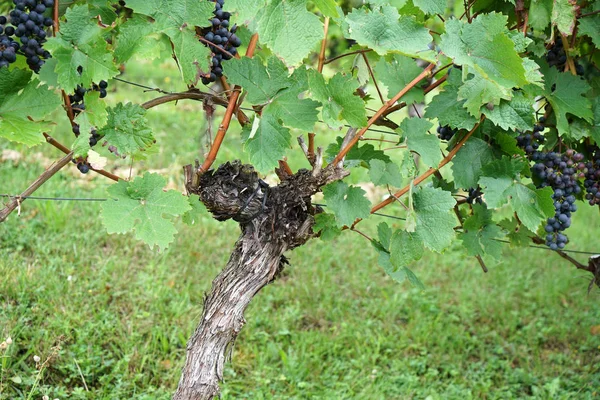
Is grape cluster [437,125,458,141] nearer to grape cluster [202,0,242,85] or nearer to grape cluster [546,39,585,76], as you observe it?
grape cluster [546,39,585,76]

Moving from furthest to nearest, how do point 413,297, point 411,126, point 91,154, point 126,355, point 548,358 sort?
point 413,297 < point 548,358 < point 126,355 < point 411,126 < point 91,154

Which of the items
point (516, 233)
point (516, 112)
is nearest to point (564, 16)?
point (516, 112)

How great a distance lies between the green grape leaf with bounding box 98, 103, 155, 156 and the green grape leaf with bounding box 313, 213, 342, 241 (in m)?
0.61

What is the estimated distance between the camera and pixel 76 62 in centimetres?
154

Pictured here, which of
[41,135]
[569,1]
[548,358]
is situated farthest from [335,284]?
[41,135]

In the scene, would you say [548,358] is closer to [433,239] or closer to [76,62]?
[433,239]

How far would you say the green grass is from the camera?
297cm

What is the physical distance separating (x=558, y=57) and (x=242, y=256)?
53.3 inches

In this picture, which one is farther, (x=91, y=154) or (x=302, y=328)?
(x=302, y=328)

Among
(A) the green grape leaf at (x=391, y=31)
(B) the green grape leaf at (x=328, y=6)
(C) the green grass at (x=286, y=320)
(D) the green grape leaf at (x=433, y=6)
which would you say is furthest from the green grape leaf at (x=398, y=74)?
(C) the green grass at (x=286, y=320)

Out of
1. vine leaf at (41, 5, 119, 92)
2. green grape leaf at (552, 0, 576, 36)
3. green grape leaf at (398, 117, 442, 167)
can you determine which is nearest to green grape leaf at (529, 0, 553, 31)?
green grape leaf at (552, 0, 576, 36)

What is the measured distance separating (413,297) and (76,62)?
9.71 feet

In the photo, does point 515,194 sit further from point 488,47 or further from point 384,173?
point 488,47

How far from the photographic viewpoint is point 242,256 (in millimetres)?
2018
